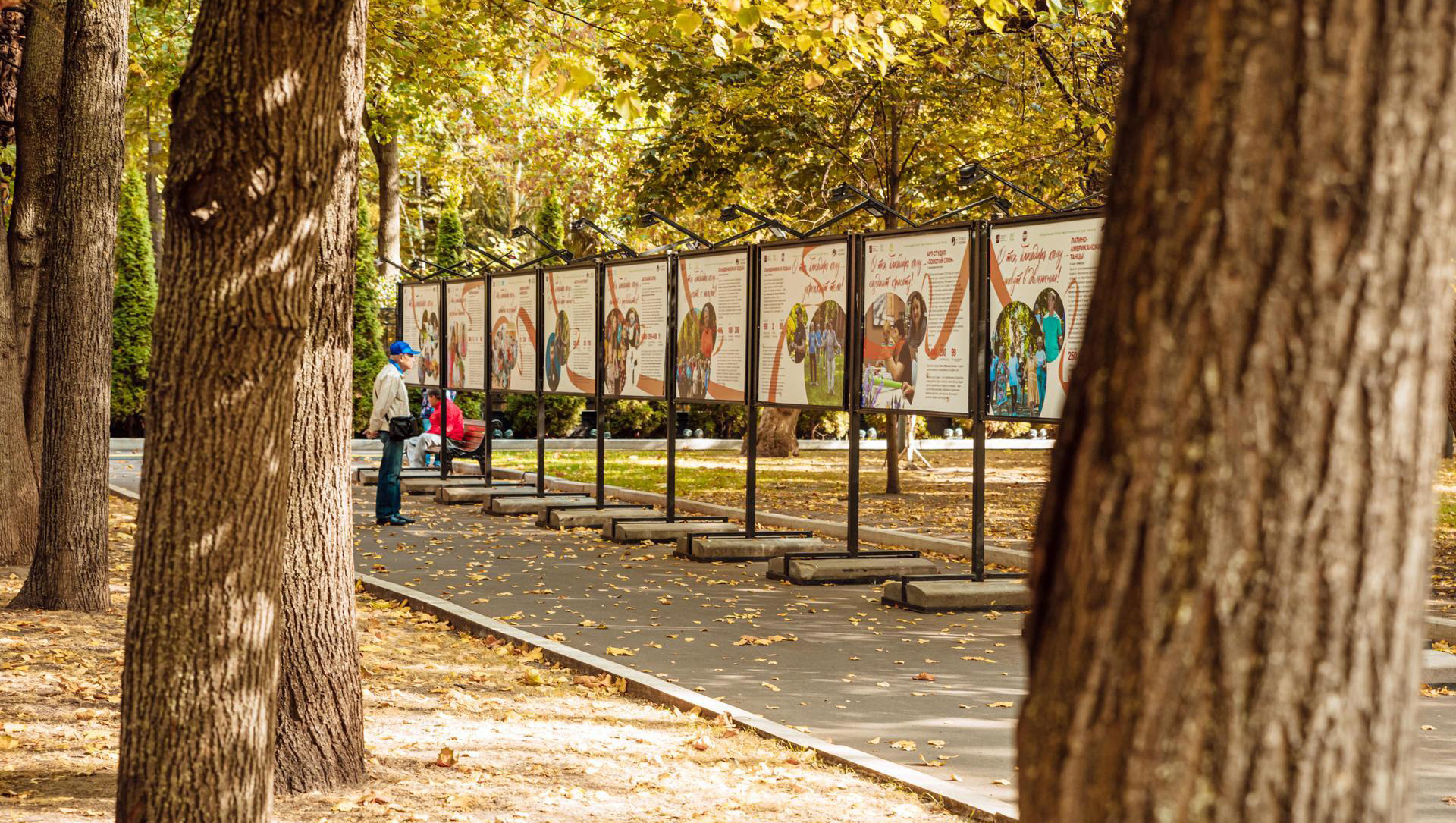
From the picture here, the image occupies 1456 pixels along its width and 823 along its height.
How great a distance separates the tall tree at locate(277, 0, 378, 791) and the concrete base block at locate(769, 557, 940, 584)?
6.02m

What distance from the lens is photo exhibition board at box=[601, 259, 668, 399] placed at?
14203 millimetres

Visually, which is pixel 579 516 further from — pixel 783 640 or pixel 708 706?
pixel 708 706

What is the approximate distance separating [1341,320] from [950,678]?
20.4 feet

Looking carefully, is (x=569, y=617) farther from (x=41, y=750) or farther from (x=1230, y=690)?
(x=1230, y=690)

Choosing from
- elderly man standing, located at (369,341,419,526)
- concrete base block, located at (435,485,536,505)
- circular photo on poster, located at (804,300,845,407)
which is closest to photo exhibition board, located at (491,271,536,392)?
concrete base block, located at (435,485,536,505)

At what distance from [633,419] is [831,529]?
17.6 m

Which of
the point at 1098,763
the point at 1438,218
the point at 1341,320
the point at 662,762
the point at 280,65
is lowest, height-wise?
the point at 662,762

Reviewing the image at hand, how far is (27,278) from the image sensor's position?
38.5 feet

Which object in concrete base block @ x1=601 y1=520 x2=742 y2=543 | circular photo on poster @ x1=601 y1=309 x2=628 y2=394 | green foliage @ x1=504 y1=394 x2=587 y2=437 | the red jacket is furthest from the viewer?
Result: green foliage @ x1=504 y1=394 x2=587 y2=437

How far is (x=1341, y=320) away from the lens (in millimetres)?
1887

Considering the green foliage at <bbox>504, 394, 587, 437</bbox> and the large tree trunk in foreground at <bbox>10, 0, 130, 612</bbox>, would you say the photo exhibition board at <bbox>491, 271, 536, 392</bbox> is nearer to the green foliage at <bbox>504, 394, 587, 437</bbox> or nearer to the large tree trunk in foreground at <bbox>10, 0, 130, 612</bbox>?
the large tree trunk in foreground at <bbox>10, 0, 130, 612</bbox>

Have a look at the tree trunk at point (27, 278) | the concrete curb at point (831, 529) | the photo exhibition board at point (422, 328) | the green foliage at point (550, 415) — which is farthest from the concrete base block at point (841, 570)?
the green foliage at point (550, 415)

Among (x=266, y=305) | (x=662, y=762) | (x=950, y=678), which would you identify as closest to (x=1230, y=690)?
(x=266, y=305)

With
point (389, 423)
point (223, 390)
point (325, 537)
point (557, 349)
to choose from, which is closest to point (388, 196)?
point (557, 349)
